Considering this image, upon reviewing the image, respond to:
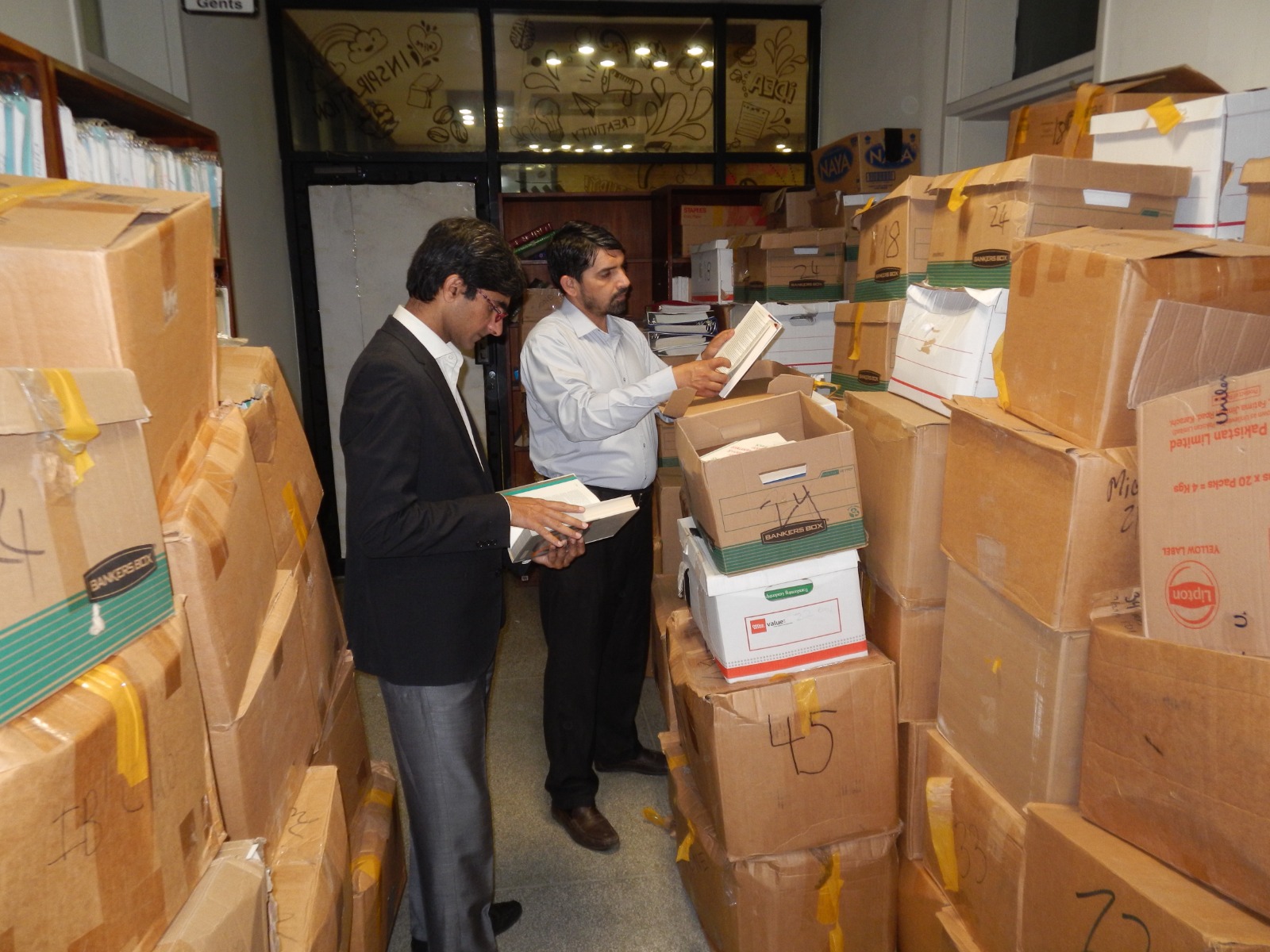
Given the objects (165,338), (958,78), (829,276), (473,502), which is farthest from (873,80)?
(165,338)

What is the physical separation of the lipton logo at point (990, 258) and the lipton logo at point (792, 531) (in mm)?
560

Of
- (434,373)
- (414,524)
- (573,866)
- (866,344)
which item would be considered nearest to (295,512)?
(414,524)

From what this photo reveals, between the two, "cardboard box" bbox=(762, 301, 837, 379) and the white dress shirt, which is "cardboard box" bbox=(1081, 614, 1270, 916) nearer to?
the white dress shirt

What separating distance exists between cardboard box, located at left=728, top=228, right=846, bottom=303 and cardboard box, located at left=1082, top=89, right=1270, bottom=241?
1.51 metres

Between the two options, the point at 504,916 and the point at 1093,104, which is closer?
the point at 1093,104

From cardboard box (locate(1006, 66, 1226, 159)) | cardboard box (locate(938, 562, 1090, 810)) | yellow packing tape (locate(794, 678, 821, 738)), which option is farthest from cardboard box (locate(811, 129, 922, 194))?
yellow packing tape (locate(794, 678, 821, 738))

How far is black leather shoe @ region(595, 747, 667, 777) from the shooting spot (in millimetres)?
2473

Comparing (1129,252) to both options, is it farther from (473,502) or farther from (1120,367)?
(473,502)

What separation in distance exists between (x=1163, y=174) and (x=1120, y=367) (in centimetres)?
56

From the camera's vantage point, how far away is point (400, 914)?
1967 mm

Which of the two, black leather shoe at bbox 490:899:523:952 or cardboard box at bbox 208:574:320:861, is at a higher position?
cardboard box at bbox 208:574:320:861

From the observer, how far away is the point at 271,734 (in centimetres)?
111

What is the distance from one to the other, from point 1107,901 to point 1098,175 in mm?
1150

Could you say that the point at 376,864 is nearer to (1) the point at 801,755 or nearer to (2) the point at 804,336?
(1) the point at 801,755
